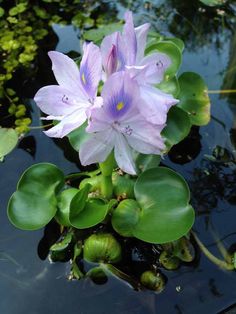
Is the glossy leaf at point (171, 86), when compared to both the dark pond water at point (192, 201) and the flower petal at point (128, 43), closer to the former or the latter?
the dark pond water at point (192, 201)

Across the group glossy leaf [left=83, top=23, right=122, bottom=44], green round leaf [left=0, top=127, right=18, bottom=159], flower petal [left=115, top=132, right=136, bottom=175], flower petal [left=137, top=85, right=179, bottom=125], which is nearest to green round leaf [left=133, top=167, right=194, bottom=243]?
flower petal [left=115, top=132, right=136, bottom=175]

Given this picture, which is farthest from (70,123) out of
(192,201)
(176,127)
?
(192,201)

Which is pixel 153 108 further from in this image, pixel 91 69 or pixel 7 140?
pixel 7 140

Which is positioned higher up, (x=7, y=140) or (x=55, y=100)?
(x=55, y=100)

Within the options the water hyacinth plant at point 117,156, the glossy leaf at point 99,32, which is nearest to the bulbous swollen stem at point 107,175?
the water hyacinth plant at point 117,156

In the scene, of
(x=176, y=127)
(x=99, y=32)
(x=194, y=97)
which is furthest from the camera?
(x=99, y=32)

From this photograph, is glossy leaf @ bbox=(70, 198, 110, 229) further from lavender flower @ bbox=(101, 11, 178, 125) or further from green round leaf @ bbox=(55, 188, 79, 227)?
lavender flower @ bbox=(101, 11, 178, 125)

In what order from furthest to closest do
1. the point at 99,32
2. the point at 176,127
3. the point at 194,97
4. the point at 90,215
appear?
the point at 99,32 → the point at 194,97 → the point at 176,127 → the point at 90,215
